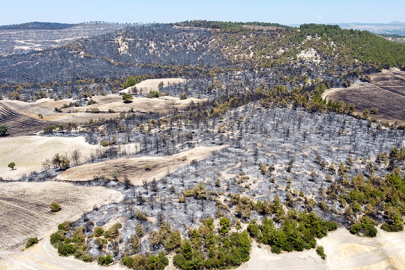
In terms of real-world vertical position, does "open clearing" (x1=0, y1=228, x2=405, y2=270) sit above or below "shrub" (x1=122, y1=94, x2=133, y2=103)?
below

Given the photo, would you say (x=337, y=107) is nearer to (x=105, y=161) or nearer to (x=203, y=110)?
(x=203, y=110)

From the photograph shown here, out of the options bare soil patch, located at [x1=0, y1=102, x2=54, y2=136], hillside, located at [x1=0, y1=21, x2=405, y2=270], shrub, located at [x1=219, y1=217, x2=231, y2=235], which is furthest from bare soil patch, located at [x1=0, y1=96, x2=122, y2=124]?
shrub, located at [x1=219, y1=217, x2=231, y2=235]

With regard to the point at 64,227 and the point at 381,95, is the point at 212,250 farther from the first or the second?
the point at 381,95

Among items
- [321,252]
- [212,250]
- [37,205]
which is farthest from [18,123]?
[321,252]

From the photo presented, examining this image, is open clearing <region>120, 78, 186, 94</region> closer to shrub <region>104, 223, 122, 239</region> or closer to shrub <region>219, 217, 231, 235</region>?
shrub <region>104, 223, 122, 239</region>

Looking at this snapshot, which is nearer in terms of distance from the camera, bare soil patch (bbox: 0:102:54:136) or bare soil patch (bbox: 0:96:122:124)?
bare soil patch (bbox: 0:102:54:136)
